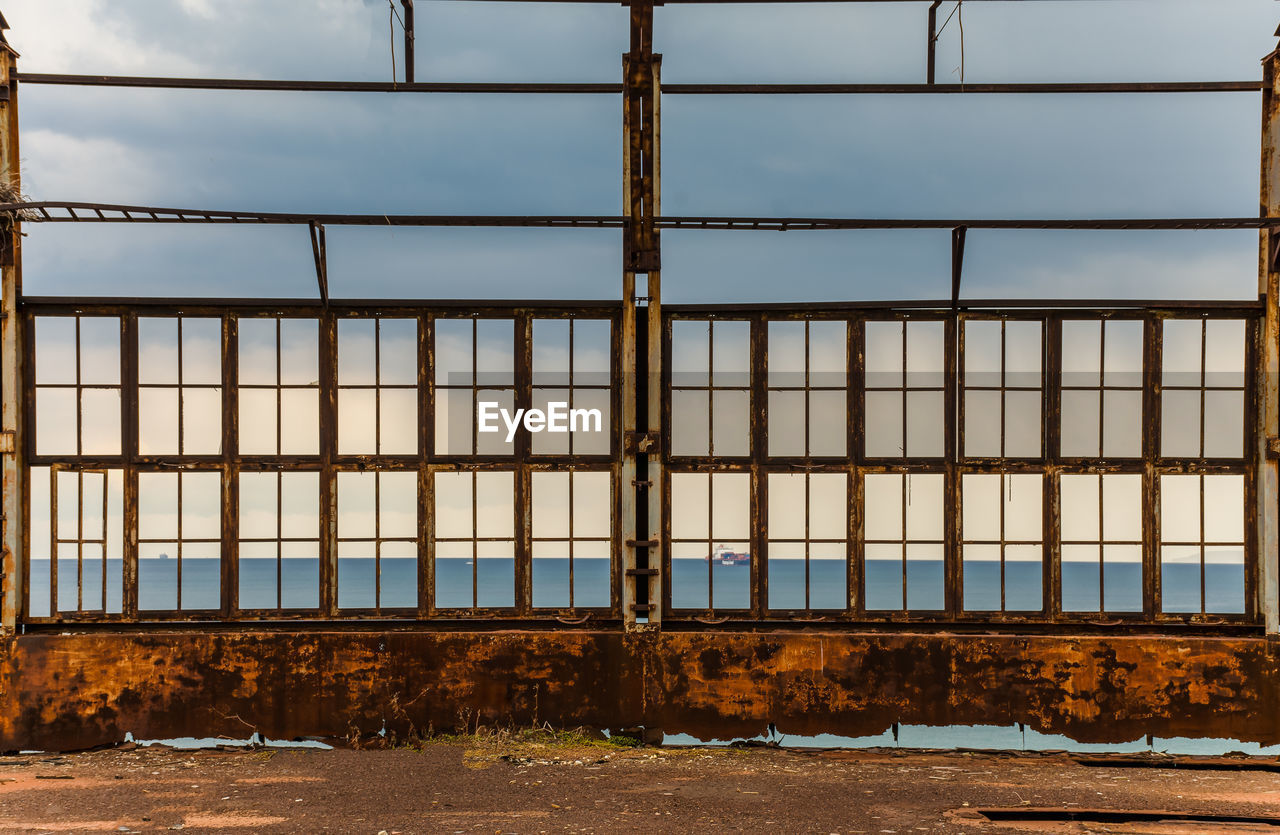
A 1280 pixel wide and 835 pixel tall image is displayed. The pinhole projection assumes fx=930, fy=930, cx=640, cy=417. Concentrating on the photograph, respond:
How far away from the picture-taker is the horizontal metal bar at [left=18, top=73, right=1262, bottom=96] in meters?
7.14

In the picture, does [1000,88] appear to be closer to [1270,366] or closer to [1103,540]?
[1270,366]

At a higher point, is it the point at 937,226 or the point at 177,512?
the point at 937,226

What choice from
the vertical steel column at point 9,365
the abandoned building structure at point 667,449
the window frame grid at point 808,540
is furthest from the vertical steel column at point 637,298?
the vertical steel column at point 9,365

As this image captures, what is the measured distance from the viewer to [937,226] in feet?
23.0

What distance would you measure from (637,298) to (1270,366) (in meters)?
4.92

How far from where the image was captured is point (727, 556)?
744cm

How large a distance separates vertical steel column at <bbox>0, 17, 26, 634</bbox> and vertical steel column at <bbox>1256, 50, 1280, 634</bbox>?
31.5ft

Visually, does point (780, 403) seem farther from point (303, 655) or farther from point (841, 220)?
point (303, 655)

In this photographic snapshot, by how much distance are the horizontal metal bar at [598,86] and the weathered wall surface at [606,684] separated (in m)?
4.19

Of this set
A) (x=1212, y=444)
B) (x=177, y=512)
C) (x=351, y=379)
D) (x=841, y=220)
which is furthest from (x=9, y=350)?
(x=1212, y=444)

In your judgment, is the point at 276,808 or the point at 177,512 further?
the point at 177,512

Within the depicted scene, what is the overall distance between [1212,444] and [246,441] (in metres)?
7.64

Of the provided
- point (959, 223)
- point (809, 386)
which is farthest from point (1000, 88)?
point (809, 386)

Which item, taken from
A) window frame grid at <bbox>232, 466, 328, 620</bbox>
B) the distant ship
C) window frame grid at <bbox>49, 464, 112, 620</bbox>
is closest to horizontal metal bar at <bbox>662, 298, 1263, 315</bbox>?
the distant ship
